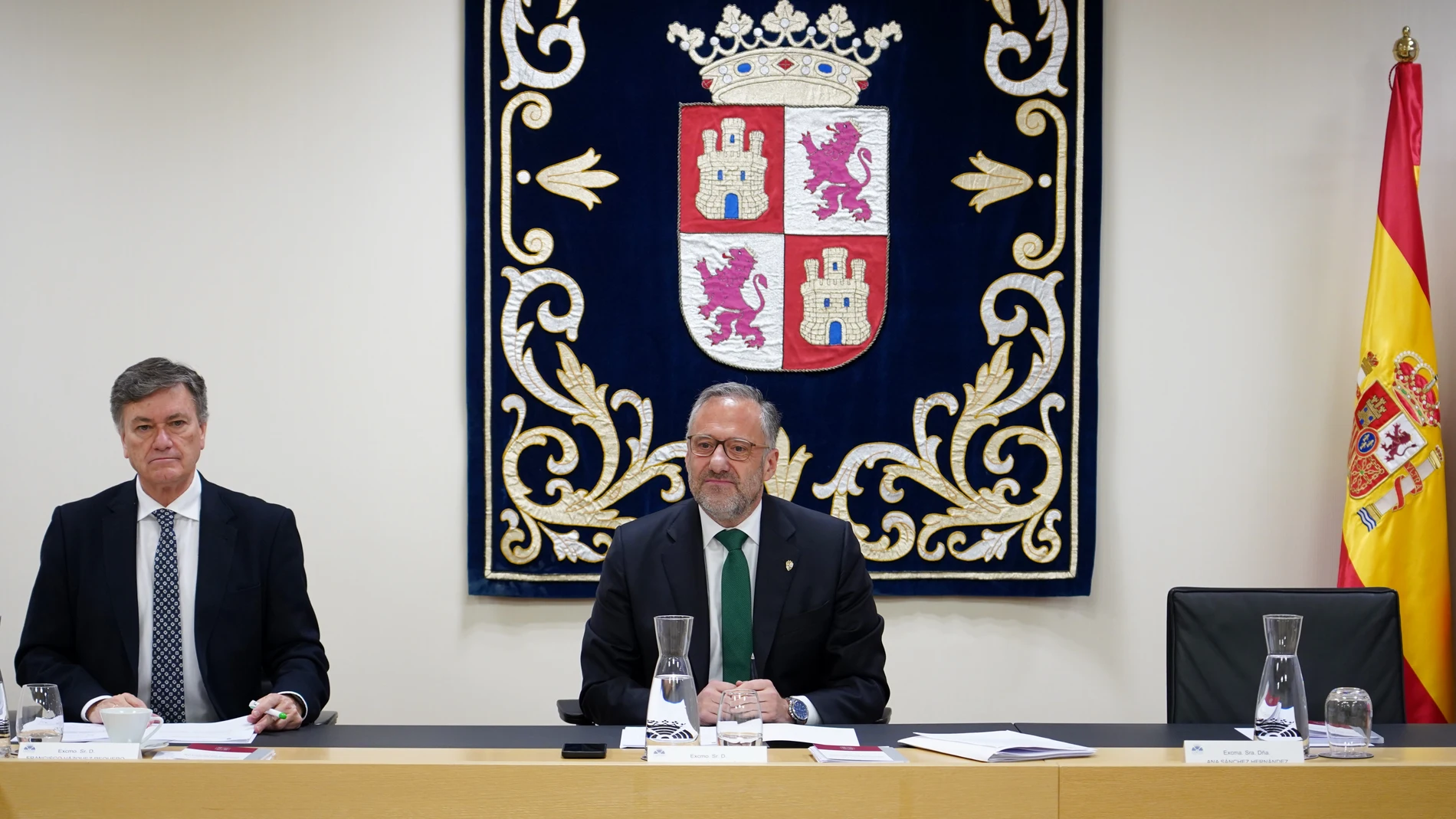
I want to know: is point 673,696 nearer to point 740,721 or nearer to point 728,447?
point 740,721

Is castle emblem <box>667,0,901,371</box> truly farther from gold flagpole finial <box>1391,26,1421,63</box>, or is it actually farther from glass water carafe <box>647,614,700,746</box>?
glass water carafe <box>647,614,700,746</box>

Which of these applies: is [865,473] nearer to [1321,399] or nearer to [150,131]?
[1321,399]

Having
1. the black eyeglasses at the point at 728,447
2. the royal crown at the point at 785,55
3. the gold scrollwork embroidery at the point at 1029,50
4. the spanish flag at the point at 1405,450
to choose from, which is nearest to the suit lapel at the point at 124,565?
the black eyeglasses at the point at 728,447

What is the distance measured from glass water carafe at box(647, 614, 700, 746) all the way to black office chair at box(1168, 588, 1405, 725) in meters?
1.23

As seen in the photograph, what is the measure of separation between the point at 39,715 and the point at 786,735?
1.17 m

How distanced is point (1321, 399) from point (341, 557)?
122 inches

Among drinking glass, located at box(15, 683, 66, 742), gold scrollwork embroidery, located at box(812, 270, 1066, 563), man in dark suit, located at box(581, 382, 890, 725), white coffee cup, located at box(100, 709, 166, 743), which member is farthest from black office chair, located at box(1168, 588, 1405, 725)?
drinking glass, located at box(15, 683, 66, 742)

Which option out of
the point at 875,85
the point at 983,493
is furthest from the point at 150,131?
the point at 983,493

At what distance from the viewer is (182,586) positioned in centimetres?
259

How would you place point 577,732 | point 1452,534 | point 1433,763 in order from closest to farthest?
point 1433,763, point 577,732, point 1452,534

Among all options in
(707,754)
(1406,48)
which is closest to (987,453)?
(1406,48)

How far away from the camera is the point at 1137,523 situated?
12.1 ft

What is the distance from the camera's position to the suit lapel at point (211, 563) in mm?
2535

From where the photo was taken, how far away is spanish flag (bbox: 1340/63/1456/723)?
11.1 ft
